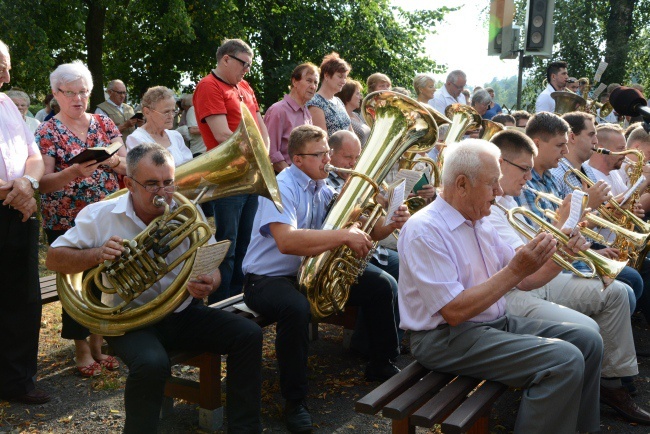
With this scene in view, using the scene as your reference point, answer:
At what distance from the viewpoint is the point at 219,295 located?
5.45 meters

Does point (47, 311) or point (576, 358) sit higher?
point (576, 358)

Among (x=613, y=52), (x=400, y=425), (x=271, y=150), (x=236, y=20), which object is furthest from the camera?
(x=613, y=52)

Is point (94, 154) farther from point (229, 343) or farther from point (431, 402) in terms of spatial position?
point (431, 402)

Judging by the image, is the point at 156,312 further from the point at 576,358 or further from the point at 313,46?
the point at 313,46

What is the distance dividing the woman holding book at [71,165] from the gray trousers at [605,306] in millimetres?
2756

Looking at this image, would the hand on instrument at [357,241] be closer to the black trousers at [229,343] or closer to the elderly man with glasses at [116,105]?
the black trousers at [229,343]

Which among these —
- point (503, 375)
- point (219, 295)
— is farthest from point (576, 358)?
point (219, 295)

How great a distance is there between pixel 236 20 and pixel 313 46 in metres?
2.16

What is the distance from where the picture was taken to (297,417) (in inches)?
149

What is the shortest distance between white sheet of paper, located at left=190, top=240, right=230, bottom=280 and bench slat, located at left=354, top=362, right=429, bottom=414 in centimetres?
→ 91

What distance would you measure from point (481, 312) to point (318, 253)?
1123 mm

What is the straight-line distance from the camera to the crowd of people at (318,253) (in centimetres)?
315

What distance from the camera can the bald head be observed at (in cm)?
470

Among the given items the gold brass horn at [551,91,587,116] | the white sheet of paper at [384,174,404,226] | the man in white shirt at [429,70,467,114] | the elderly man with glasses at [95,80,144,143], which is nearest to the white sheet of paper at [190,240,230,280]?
the white sheet of paper at [384,174,404,226]
